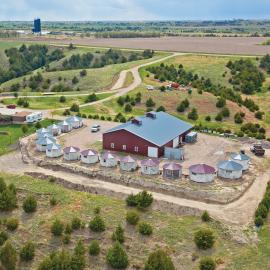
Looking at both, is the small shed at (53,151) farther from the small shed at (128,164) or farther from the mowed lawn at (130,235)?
the mowed lawn at (130,235)

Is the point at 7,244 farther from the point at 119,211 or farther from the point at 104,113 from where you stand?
the point at 104,113

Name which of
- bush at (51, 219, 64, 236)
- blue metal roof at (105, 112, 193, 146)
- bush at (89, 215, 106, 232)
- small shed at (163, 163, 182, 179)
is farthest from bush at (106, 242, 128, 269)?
blue metal roof at (105, 112, 193, 146)

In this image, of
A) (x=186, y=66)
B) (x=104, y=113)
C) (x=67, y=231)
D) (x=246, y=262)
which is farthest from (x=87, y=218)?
(x=186, y=66)

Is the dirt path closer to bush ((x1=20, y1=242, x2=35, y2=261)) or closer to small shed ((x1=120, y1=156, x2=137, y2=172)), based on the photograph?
small shed ((x1=120, y1=156, x2=137, y2=172))

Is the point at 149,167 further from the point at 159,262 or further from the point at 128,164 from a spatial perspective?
the point at 159,262

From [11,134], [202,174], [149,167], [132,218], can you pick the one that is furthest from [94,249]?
[11,134]

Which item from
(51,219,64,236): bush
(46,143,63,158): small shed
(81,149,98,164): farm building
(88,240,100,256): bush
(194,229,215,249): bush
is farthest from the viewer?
(46,143,63,158): small shed

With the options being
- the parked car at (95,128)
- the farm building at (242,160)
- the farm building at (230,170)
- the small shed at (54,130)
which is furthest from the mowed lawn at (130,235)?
the parked car at (95,128)

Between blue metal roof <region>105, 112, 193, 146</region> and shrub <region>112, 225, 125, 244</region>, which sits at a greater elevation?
blue metal roof <region>105, 112, 193, 146</region>
